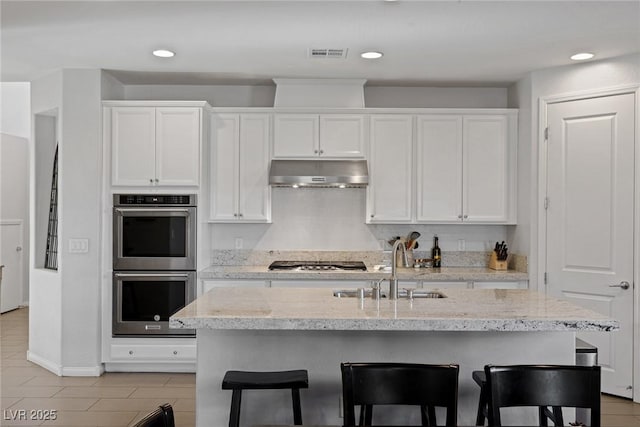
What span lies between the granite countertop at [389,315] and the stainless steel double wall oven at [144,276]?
6.23 feet

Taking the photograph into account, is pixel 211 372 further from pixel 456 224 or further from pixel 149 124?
pixel 456 224

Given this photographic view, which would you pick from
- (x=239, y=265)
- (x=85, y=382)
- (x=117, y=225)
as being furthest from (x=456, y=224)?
(x=85, y=382)

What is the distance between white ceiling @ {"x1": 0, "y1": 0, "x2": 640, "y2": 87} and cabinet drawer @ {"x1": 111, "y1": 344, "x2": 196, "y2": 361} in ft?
8.05

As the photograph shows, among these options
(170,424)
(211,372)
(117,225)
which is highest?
(117,225)

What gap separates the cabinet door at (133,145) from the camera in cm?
476

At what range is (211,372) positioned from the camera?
2.80 m

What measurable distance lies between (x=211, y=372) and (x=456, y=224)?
10.3 ft

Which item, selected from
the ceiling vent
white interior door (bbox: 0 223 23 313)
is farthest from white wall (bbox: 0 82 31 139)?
the ceiling vent

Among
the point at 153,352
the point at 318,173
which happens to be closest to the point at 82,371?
the point at 153,352

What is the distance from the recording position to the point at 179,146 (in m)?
4.79

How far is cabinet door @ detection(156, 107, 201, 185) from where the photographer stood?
15.7 feet

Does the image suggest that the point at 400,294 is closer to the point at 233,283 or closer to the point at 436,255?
the point at 233,283

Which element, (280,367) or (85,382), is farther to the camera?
(85,382)

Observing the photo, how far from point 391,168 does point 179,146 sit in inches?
76.9
